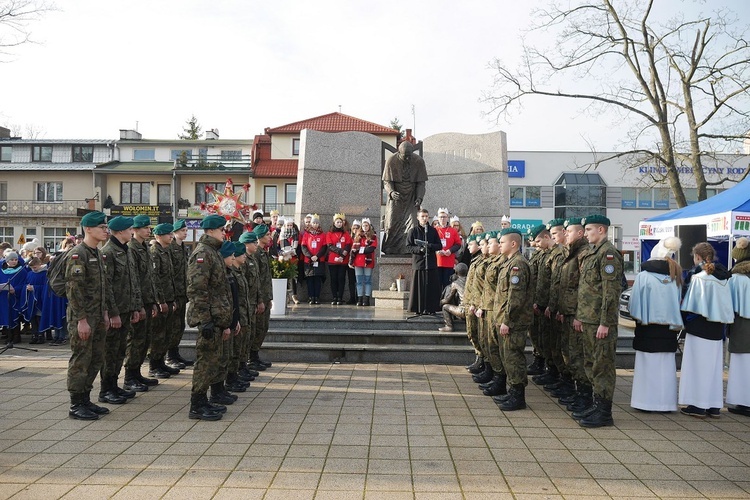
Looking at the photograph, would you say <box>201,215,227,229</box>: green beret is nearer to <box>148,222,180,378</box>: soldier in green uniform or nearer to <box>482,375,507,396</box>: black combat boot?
<box>148,222,180,378</box>: soldier in green uniform

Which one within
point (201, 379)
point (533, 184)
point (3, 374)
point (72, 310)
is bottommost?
point (3, 374)

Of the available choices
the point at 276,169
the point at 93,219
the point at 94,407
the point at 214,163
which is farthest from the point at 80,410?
the point at 214,163

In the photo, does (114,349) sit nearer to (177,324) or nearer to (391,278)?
(177,324)

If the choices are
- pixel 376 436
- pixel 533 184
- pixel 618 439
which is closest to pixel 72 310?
pixel 376 436

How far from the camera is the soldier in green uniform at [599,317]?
19.7ft

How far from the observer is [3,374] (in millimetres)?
8531

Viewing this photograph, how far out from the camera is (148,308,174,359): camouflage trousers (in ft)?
27.2

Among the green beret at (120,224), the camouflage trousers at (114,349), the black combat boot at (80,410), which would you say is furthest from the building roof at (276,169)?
the black combat boot at (80,410)

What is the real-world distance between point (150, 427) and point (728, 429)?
5.82m

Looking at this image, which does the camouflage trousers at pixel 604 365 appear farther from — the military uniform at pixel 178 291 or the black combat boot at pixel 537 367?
the military uniform at pixel 178 291

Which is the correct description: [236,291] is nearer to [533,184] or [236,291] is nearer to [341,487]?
[341,487]

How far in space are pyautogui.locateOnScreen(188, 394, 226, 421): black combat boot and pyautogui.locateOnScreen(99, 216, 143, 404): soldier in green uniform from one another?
1244 millimetres

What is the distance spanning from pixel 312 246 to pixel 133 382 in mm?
5865

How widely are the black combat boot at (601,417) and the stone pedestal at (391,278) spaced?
6.11m
